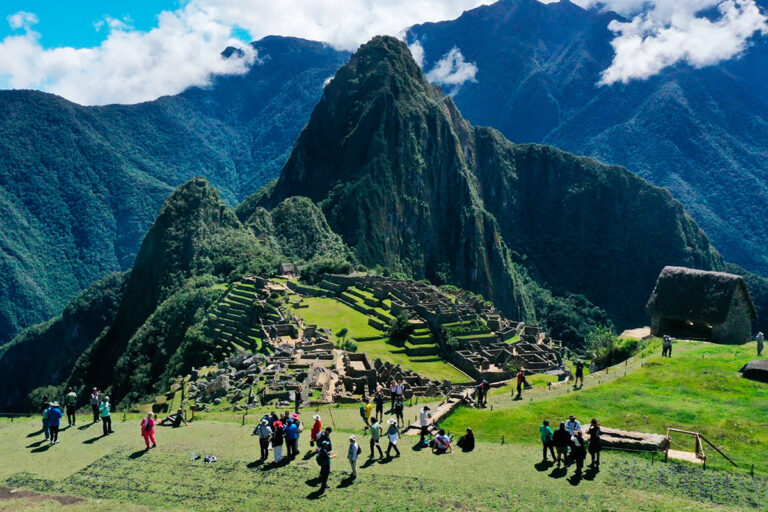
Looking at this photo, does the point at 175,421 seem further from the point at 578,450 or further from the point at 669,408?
the point at 669,408

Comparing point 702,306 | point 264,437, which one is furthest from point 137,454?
point 702,306

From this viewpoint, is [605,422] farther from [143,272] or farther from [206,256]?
[143,272]

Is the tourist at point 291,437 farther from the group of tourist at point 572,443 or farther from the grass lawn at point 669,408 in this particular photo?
the group of tourist at point 572,443

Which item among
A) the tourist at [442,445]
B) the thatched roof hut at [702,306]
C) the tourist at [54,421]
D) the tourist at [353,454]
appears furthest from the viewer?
the thatched roof hut at [702,306]

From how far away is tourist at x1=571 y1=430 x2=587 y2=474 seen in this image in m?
19.1

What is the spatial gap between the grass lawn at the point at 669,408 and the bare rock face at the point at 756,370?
1.45 feet

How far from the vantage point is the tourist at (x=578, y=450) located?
19.1 metres

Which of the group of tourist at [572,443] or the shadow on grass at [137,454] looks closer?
the group of tourist at [572,443]

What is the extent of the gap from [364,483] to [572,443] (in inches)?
256

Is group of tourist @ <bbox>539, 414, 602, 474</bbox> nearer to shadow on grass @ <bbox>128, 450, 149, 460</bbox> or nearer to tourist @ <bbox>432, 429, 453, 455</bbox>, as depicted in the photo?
tourist @ <bbox>432, 429, 453, 455</bbox>

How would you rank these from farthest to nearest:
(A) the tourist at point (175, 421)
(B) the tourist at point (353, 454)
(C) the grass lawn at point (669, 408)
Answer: (A) the tourist at point (175, 421), (C) the grass lawn at point (669, 408), (B) the tourist at point (353, 454)

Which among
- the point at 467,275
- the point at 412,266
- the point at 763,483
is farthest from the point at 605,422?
the point at 467,275

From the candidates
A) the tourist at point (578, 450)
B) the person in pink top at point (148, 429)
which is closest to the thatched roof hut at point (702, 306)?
the tourist at point (578, 450)

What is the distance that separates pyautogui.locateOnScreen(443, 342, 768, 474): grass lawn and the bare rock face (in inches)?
17.4
